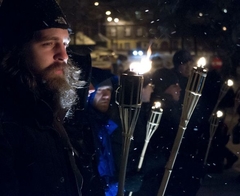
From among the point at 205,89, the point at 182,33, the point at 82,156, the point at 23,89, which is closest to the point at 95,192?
the point at 82,156

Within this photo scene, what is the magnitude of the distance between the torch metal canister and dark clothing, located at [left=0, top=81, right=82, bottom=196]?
332mm

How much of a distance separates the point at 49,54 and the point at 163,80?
2836 mm

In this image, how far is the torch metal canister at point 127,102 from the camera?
Answer: 186 centimetres

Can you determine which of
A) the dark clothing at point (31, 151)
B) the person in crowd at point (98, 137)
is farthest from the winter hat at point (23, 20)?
the person in crowd at point (98, 137)

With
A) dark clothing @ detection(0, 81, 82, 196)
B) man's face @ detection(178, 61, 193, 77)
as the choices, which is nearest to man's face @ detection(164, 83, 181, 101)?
man's face @ detection(178, 61, 193, 77)

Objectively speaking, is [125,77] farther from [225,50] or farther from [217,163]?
[217,163]

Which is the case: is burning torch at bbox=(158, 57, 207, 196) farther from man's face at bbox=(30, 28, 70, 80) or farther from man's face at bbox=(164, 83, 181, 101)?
man's face at bbox=(164, 83, 181, 101)

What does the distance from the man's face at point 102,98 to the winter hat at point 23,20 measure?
5.23 feet

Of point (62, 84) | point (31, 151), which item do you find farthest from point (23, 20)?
point (31, 151)

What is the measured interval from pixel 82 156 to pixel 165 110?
2.19 metres

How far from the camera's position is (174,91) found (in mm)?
4789

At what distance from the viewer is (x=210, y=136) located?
4.74 m

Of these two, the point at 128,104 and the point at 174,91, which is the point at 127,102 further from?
the point at 174,91

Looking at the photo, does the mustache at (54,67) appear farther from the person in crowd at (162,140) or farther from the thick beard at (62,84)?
the person in crowd at (162,140)
